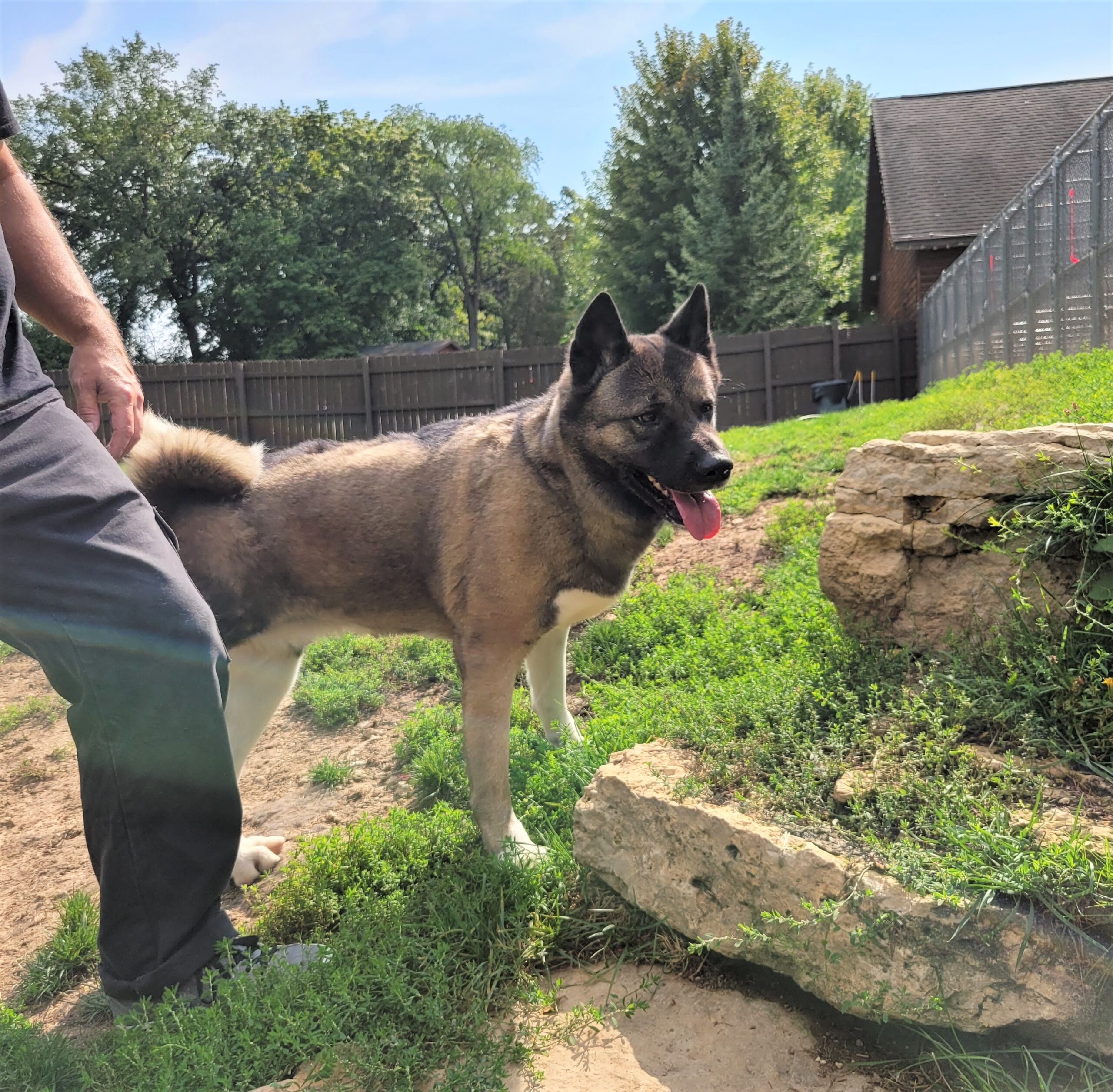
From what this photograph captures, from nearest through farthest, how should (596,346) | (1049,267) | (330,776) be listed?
(596,346) → (330,776) → (1049,267)

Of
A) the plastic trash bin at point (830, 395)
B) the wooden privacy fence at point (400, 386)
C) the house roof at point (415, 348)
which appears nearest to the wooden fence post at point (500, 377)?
the wooden privacy fence at point (400, 386)

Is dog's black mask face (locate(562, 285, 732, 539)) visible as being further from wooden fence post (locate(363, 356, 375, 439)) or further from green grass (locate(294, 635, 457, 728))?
wooden fence post (locate(363, 356, 375, 439))

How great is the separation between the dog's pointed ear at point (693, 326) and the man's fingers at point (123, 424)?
78.1 inches

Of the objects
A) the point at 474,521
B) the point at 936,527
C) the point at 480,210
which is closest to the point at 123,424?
the point at 474,521

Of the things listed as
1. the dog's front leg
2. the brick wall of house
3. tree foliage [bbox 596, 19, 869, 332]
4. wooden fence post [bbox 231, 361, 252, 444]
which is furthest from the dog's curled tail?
tree foliage [bbox 596, 19, 869, 332]

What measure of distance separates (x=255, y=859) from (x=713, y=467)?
230cm

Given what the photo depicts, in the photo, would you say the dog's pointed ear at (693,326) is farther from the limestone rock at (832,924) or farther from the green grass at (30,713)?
the green grass at (30,713)

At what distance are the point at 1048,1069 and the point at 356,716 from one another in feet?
12.2

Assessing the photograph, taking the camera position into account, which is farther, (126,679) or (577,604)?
(577,604)

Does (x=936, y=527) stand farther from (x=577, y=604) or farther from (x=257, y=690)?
(x=257, y=690)

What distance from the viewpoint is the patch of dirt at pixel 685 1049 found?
204 cm

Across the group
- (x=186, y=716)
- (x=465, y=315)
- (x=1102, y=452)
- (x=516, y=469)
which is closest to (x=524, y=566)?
(x=516, y=469)

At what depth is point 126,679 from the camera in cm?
210

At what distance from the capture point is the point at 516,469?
3.30 m
